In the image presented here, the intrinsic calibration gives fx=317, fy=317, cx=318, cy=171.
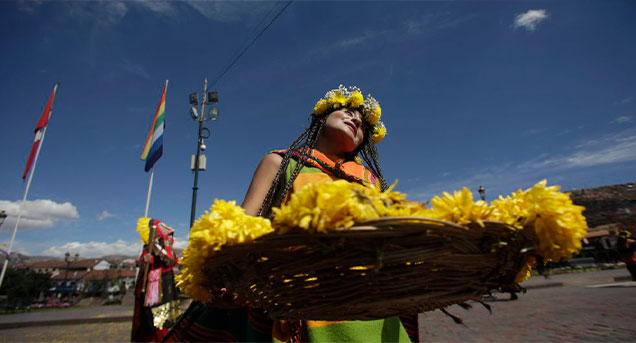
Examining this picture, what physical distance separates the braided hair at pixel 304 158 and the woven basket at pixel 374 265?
0.84m

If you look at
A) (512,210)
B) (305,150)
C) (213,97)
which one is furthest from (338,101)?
(213,97)

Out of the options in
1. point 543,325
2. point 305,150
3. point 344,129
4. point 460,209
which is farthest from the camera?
point 543,325

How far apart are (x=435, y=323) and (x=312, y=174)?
24.8 feet

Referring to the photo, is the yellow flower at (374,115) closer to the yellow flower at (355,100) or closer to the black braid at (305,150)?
the yellow flower at (355,100)

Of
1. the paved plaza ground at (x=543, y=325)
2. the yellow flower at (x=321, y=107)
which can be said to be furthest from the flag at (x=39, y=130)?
the yellow flower at (x=321, y=107)

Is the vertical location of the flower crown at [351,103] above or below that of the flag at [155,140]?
below

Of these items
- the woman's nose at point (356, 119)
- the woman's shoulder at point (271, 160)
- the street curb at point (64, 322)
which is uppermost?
the woman's nose at point (356, 119)

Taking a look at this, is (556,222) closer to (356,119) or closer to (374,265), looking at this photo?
(374,265)

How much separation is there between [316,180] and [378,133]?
99cm

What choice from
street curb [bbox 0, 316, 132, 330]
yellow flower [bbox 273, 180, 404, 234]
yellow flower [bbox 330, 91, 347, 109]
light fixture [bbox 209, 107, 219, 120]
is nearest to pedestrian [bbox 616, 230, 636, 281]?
yellow flower [bbox 330, 91, 347, 109]

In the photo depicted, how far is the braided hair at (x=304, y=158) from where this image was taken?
1.78m

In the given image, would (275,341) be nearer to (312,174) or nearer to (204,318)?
(204,318)

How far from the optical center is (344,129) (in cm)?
222

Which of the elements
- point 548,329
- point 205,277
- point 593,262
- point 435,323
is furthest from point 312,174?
point 593,262
